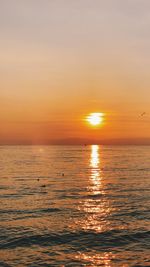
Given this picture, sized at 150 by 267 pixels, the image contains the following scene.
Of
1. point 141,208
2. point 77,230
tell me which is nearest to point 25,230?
point 77,230

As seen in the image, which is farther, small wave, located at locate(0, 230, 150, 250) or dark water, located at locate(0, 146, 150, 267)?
small wave, located at locate(0, 230, 150, 250)

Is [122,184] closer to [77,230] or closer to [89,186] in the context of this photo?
[89,186]

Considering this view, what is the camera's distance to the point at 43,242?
30578mm

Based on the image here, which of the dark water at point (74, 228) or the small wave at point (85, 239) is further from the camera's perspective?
the small wave at point (85, 239)

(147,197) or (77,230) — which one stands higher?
(147,197)

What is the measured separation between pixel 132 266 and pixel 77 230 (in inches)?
413

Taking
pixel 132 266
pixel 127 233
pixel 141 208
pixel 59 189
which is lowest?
pixel 132 266

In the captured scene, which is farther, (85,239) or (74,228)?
(74,228)

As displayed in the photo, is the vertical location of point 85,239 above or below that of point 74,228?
below

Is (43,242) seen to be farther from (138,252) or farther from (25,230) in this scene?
(138,252)

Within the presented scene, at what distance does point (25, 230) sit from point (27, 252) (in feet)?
20.4

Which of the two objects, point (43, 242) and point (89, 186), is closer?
point (43, 242)

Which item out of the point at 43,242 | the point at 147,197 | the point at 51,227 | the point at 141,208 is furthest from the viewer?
the point at 147,197

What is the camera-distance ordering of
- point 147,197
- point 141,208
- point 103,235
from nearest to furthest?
point 103,235
point 141,208
point 147,197
